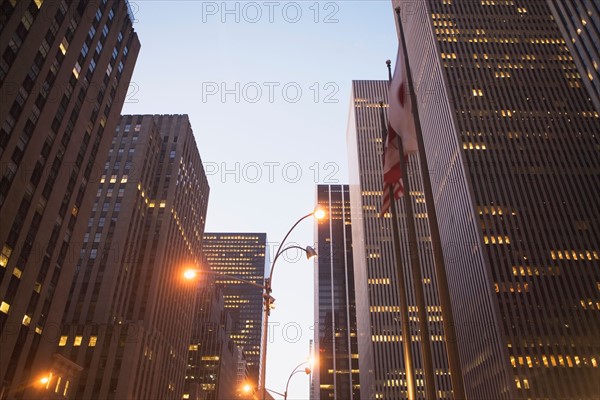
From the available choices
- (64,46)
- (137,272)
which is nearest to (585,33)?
(64,46)

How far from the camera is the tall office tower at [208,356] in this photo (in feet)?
505

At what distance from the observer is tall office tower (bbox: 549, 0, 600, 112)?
241 feet

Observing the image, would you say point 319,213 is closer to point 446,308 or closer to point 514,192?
point 446,308

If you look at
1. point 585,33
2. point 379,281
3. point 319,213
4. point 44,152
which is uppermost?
point 585,33

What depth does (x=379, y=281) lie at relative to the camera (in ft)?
520

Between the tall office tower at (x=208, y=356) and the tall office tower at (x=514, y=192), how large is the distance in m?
82.3

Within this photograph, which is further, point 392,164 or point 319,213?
point 392,164

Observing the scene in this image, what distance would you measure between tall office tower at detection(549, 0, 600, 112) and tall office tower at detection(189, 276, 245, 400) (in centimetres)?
12990

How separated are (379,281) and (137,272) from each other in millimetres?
84059

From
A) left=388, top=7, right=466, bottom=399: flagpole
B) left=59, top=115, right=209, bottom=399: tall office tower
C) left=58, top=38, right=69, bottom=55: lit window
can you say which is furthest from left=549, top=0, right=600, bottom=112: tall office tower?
left=59, top=115, right=209, bottom=399: tall office tower

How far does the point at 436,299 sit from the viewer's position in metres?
154

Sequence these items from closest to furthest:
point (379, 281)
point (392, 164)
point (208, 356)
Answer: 1. point (392, 164)
2. point (379, 281)
3. point (208, 356)

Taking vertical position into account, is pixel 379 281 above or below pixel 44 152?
above

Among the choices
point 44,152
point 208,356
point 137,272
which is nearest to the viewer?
point 44,152
